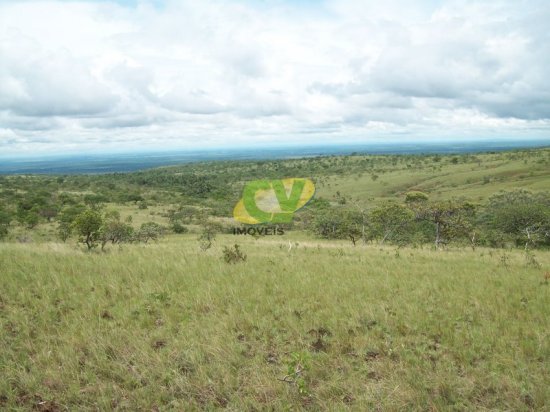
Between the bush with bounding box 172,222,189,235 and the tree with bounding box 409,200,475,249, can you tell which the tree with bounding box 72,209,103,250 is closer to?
the tree with bounding box 409,200,475,249

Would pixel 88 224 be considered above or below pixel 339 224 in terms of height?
above

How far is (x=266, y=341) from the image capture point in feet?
17.8

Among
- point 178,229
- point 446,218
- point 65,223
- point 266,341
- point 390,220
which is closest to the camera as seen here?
point 266,341

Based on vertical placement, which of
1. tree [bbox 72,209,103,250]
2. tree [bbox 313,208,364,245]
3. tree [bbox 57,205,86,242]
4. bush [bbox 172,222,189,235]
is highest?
tree [bbox 72,209,103,250]

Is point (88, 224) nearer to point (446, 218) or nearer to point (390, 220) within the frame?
point (446, 218)

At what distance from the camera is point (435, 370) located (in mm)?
4637

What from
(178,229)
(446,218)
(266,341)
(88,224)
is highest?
(266,341)

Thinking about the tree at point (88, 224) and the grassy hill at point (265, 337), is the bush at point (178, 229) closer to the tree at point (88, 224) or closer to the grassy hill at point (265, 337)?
the tree at point (88, 224)

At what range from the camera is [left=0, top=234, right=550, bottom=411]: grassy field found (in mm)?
4215

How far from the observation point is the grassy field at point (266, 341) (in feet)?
13.8

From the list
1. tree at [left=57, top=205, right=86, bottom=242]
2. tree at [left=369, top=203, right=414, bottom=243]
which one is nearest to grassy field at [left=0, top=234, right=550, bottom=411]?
tree at [left=369, top=203, right=414, bottom=243]

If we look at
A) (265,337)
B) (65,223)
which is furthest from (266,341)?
(65,223)

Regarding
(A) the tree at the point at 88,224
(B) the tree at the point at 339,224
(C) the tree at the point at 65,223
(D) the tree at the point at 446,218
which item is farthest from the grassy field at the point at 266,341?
(C) the tree at the point at 65,223

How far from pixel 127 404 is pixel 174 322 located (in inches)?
76.1
